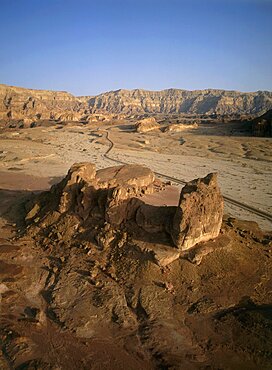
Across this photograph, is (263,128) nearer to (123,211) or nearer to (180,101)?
(123,211)

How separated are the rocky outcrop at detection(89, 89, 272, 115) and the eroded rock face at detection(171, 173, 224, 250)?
105007mm

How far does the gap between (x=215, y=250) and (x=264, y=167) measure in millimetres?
14861

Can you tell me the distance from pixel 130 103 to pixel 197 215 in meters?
128

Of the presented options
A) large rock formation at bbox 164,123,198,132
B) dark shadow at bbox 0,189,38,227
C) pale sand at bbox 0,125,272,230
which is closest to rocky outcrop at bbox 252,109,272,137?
pale sand at bbox 0,125,272,230

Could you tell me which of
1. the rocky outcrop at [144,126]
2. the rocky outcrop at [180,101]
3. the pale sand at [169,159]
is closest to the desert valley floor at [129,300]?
the pale sand at [169,159]

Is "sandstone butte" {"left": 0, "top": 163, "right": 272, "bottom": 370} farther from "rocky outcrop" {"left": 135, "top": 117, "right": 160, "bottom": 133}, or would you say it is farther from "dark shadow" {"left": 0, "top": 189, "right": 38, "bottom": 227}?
"rocky outcrop" {"left": 135, "top": 117, "right": 160, "bottom": 133}

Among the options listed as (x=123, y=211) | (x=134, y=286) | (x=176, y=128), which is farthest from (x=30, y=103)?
(x=134, y=286)

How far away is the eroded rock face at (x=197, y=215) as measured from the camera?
6.84 metres

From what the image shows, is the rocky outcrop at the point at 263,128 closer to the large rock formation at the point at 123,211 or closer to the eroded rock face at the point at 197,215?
the large rock formation at the point at 123,211

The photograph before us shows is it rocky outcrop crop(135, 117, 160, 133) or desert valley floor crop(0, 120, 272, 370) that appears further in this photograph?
rocky outcrop crop(135, 117, 160, 133)

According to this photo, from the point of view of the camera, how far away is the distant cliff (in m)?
70.6

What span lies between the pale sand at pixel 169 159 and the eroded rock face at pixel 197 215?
352cm

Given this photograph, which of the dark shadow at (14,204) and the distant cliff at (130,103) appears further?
the distant cliff at (130,103)

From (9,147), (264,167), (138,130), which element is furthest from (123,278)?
(138,130)
